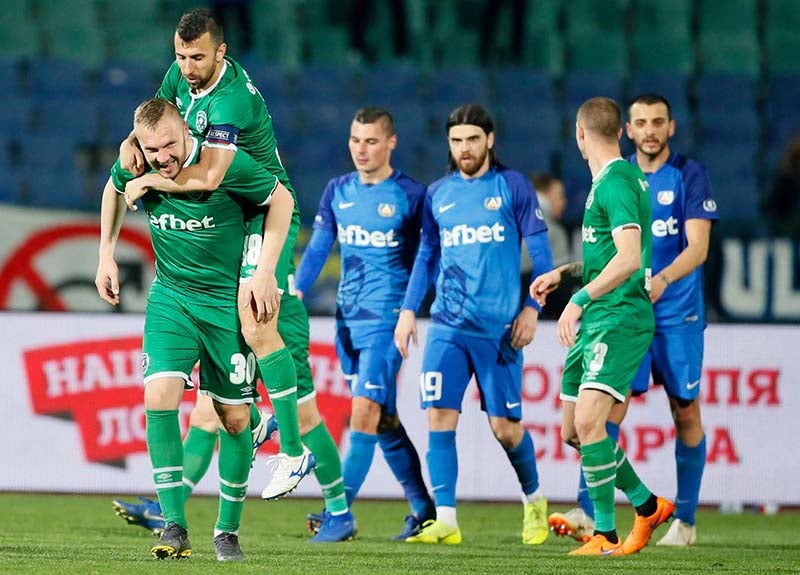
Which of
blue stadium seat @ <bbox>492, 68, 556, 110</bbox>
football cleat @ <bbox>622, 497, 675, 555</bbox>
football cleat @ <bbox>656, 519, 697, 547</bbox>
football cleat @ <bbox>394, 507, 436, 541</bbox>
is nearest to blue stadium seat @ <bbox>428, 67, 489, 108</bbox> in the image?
blue stadium seat @ <bbox>492, 68, 556, 110</bbox>

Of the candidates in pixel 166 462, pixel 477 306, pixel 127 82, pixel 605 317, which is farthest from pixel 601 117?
pixel 127 82

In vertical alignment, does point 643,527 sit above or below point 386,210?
below

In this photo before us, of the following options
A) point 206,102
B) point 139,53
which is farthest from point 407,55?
point 206,102

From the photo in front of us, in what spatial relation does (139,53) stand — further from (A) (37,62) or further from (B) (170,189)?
(B) (170,189)

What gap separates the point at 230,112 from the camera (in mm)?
5953

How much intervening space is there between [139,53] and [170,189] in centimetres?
883

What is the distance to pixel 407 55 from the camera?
14203 millimetres

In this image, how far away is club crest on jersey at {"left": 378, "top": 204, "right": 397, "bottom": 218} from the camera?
25.0ft

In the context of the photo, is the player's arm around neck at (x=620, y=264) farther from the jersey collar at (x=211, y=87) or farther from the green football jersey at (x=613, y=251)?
the jersey collar at (x=211, y=87)

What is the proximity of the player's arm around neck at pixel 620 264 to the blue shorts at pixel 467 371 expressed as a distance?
1.10 metres

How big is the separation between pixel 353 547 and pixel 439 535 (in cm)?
62

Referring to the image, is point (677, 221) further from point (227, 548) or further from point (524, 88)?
point (524, 88)

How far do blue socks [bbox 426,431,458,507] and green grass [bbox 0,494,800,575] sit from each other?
268 mm

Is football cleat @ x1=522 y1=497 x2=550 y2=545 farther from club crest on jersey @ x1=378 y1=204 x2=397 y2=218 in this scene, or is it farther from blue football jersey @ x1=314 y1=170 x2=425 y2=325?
club crest on jersey @ x1=378 y1=204 x2=397 y2=218
